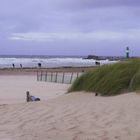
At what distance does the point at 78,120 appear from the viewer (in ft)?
25.4

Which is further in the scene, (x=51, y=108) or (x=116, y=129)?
(x=51, y=108)

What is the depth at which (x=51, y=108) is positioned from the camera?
9359mm

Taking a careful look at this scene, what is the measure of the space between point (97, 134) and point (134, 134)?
574mm

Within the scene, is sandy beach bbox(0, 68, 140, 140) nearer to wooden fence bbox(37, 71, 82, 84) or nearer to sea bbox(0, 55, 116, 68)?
wooden fence bbox(37, 71, 82, 84)

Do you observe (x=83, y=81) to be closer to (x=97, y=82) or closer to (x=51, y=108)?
(x=97, y=82)

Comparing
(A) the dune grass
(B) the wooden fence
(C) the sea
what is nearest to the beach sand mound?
A: (A) the dune grass

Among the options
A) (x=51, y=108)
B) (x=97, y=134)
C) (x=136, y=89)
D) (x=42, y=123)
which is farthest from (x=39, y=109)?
(x=97, y=134)

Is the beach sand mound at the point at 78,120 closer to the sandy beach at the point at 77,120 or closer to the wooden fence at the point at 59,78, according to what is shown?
the sandy beach at the point at 77,120

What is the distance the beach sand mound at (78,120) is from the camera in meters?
6.78

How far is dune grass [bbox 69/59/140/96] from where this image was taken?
10255 millimetres

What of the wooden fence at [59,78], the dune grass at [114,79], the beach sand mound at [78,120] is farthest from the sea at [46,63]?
the beach sand mound at [78,120]

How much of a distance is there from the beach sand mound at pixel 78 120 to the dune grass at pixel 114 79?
0.62 meters

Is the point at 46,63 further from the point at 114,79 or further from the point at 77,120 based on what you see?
the point at 77,120

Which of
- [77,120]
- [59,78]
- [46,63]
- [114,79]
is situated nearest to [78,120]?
[77,120]
